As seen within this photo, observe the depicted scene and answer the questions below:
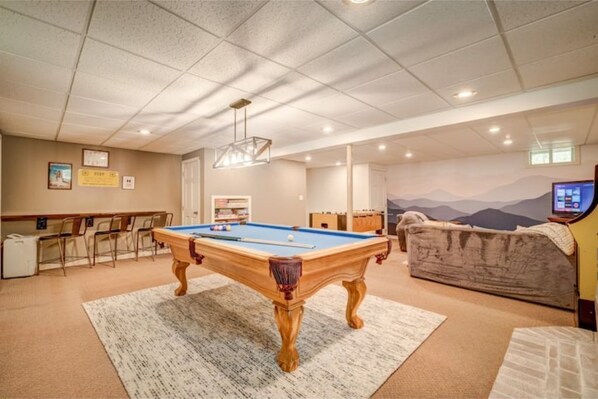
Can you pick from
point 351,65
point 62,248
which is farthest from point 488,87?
point 62,248

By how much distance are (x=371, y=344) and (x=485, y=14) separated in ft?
8.59

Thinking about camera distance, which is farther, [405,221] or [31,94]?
[405,221]

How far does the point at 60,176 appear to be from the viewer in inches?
204

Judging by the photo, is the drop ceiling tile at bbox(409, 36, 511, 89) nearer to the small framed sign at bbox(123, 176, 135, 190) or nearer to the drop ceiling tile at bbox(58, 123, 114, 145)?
the drop ceiling tile at bbox(58, 123, 114, 145)

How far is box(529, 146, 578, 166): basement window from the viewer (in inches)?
Result: 243

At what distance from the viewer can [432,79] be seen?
2658mm

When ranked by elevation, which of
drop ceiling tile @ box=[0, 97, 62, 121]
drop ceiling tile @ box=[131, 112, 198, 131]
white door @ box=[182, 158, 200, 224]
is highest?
drop ceiling tile @ box=[131, 112, 198, 131]

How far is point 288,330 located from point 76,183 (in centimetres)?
589

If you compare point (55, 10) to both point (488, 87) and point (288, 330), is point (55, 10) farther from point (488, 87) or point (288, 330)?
point (488, 87)

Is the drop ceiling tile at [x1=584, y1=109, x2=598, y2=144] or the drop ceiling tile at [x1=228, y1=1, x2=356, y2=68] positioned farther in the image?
Result: the drop ceiling tile at [x1=584, y1=109, x2=598, y2=144]

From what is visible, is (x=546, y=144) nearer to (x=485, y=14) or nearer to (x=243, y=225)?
(x=485, y=14)

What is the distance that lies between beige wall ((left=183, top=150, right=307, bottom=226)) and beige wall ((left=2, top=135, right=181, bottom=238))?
0.90 m

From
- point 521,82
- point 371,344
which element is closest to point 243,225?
point 371,344

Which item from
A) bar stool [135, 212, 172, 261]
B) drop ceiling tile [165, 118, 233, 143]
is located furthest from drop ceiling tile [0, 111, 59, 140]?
bar stool [135, 212, 172, 261]
